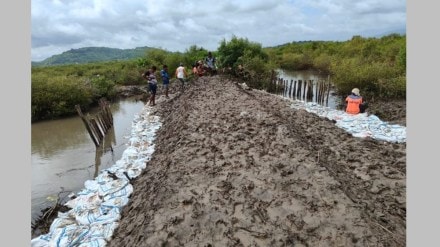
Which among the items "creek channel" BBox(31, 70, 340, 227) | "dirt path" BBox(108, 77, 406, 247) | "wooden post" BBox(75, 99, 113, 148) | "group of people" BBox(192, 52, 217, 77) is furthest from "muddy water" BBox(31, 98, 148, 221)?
"group of people" BBox(192, 52, 217, 77)

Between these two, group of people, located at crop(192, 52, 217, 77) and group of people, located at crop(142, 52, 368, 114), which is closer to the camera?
group of people, located at crop(142, 52, 368, 114)

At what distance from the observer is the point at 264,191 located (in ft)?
17.0

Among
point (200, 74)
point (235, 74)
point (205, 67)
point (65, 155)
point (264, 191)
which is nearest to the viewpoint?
point (264, 191)

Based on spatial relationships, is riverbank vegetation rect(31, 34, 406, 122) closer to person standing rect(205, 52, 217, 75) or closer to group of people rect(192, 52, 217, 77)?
group of people rect(192, 52, 217, 77)

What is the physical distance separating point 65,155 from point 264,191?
8083 millimetres

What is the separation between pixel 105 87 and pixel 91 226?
17143 mm

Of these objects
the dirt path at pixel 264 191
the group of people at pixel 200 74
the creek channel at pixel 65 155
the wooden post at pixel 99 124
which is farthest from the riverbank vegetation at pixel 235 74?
the dirt path at pixel 264 191

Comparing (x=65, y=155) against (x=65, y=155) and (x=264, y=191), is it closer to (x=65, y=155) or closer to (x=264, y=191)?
(x=65, y=155)

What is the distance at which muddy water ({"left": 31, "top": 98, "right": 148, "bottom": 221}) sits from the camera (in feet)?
26.9

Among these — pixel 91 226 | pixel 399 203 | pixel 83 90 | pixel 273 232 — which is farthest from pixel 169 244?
pixel 83 90

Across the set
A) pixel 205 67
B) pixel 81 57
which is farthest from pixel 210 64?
pixel 81 57

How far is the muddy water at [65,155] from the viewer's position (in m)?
8.19

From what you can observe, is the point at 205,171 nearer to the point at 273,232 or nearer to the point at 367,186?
the point at 273,232

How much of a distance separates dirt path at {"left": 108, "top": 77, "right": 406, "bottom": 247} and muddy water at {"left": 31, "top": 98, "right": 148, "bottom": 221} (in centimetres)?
202
